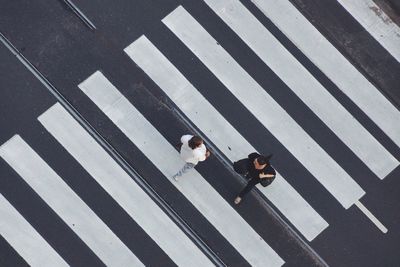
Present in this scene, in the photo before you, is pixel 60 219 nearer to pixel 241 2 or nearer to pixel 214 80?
pixel 214 80

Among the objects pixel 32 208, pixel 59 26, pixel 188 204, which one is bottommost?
pixel 188 204

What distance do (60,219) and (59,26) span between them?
4104 mm

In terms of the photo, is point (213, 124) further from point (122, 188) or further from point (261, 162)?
point (122, 188)

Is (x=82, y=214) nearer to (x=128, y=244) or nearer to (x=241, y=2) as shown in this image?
(x=128, y=244)

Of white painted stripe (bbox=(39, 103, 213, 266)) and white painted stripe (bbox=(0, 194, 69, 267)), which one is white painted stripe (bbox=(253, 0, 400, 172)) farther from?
white painted stripe (bbox=(0, 194, 69, 267))

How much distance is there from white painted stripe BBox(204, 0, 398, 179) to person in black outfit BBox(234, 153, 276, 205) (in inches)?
93.8

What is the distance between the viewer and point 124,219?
11.5 m

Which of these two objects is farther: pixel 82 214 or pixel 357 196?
pixel 357 196

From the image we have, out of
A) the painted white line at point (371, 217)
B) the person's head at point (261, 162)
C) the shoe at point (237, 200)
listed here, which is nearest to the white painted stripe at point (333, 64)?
the painted white line at point (371, 217)

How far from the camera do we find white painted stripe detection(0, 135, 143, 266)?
37.1ft

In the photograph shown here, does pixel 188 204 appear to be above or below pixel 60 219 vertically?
below

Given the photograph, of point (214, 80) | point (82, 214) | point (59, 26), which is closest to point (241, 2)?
point (214, 80)

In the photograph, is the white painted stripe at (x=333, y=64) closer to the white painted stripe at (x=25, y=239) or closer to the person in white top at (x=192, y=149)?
the person in white top at (x=192, y=149)

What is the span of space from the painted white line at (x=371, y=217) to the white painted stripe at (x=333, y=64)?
1.65m
